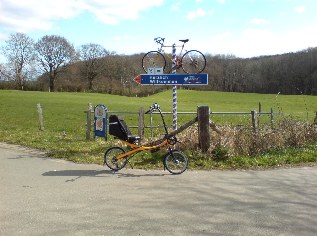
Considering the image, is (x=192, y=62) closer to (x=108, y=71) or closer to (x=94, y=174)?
(x=94, y=174)

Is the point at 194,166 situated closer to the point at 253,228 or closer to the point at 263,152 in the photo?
the point at 263,152

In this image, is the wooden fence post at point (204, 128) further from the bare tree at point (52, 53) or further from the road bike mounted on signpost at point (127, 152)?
the bare tree at point (52, 53)

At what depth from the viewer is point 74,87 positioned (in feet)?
285

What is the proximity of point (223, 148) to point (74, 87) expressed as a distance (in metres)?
81.9

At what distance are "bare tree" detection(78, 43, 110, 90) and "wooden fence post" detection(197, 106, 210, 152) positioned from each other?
3451 inches

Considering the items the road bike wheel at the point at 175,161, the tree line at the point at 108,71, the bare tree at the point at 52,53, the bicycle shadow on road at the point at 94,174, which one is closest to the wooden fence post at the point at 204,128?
the road bike wheel at the point at 175,161

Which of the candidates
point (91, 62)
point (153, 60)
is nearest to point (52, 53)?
point (91, 62)

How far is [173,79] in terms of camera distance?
9.73 m

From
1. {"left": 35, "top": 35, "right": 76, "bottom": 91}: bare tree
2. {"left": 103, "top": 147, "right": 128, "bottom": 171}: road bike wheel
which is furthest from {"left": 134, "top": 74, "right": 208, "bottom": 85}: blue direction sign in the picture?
{"left": 35, "top": 35, "right": 76, "bottom": 91}: bare tree

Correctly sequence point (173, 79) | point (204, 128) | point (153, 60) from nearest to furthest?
point (204, 128) → point (173, 79) → point (153, 60)

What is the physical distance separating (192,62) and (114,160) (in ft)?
13.2

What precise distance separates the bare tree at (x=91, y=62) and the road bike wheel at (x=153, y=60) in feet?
281

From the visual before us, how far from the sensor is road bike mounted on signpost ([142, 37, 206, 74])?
993 cm

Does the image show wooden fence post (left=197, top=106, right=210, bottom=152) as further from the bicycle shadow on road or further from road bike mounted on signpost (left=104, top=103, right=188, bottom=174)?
the bicycle shadow on road
